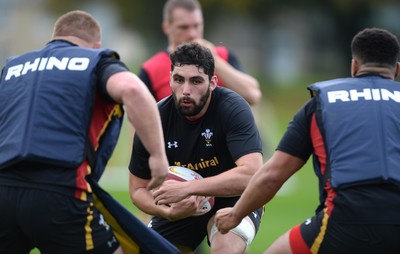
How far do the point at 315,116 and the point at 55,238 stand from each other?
182 cm

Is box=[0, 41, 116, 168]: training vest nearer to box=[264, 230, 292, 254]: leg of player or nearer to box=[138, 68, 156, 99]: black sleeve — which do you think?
box=[264, 230, 292, 254]: leg of player

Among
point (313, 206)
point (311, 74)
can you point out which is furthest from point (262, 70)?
point (313, 206)

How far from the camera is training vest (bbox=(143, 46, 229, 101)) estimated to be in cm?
990

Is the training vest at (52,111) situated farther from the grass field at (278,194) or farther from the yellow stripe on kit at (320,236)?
the grass field at (278,194)

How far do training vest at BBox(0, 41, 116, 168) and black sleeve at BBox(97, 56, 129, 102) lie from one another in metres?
0.05

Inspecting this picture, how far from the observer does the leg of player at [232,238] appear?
7.08 metres

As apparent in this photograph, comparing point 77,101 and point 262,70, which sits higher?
point 77,101

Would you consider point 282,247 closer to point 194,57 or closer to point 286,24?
point 194,57

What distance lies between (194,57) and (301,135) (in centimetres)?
156

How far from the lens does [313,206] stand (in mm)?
16688

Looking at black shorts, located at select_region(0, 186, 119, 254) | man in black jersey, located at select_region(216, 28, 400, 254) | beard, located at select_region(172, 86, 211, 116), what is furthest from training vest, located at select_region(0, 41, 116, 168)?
man in black jersey, located at select_region(216, 28, 400, 254)

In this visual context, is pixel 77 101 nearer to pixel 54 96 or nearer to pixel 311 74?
pixel 54 96

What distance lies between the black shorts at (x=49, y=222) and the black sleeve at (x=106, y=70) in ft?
2.34

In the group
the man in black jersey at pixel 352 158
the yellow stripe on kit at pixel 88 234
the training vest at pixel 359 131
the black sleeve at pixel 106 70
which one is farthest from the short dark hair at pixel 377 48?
the yellow stripe on kit at pixel 88 234
